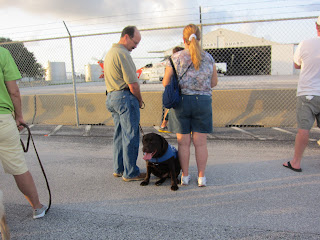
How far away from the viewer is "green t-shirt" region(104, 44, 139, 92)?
332 cm

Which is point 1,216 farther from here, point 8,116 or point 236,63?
point 236,63

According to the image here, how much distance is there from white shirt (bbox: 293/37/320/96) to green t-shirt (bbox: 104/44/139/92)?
247cm

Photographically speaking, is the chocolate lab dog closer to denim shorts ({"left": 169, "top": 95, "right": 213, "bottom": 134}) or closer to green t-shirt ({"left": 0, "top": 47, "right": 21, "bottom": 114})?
denim shorts ({"left": 169, "top": 95, "right": 213, "bottom": 134})

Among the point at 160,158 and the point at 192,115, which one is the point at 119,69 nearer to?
the point at 192,115

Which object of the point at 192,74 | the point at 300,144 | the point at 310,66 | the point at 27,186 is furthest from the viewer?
the point at 300,144

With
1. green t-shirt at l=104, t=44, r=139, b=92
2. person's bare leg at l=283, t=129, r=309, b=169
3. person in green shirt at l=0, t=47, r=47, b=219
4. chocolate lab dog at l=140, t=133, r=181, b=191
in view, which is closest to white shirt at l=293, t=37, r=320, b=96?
person's bare leg at l=283, t=129, r=309, b=169

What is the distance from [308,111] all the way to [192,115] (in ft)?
6.13

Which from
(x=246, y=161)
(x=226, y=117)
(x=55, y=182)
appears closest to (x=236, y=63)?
(x=226, y=117)

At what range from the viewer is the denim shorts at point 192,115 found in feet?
10.6

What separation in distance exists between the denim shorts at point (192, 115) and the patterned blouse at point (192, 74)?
0.29ft

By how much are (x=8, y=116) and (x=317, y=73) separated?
395 centimetres

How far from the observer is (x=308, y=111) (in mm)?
3840

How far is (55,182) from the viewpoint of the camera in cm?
372

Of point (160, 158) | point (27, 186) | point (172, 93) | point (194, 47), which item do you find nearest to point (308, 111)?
point (194, 47)
